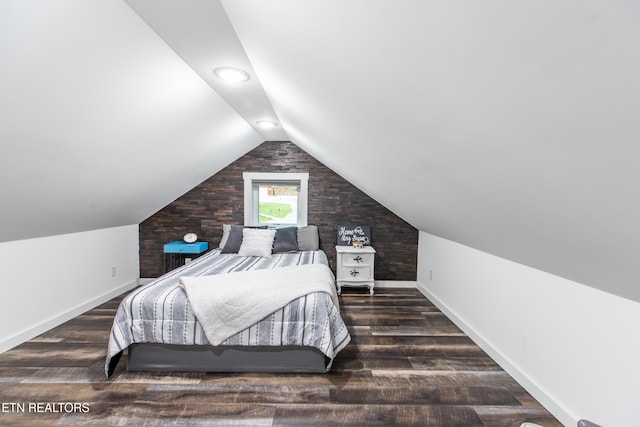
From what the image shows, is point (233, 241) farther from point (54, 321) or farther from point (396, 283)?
point (396, 283)

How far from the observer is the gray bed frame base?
229 cm

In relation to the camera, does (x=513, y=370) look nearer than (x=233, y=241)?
Yes

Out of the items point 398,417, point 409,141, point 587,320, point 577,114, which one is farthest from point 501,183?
point 398,417

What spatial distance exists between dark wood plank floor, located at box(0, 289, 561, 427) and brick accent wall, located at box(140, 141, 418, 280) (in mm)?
1718

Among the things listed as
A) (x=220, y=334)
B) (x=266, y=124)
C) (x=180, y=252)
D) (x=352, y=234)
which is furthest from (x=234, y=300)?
(x=352, y=234)

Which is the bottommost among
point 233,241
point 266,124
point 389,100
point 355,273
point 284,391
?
point 284,391

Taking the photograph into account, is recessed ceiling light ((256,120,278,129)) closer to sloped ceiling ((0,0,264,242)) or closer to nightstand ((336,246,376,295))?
sloped ceiling ((0,0,264,242))

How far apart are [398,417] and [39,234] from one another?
10.8 feet

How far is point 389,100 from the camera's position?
3.96 feet

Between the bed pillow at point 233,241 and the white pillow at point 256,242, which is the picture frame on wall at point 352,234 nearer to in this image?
the white pillow at point 256,242

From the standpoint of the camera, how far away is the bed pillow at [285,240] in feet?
13.2

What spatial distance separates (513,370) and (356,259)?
218 cm

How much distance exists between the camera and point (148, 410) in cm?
188

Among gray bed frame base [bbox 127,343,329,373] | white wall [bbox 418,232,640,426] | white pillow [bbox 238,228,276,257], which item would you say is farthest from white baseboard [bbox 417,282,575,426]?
white pillow [bbox 238,228,276,257]
